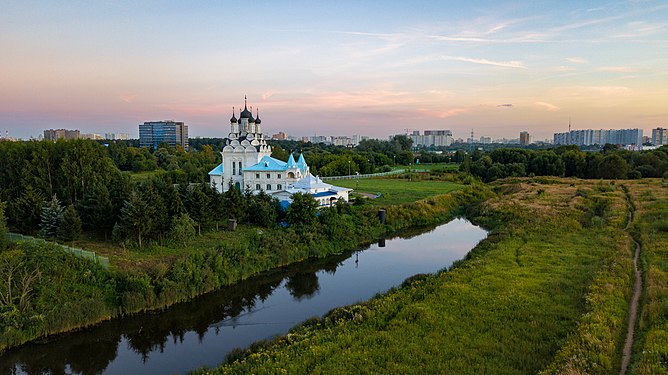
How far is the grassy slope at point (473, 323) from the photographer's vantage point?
38.9 feet

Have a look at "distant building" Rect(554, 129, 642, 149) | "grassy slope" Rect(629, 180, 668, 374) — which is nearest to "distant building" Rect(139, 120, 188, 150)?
"grassy slope" Rect(629, 180, 668, 374)

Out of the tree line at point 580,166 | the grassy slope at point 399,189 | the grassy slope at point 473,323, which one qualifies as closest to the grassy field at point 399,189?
the grassy slope at point 399,189

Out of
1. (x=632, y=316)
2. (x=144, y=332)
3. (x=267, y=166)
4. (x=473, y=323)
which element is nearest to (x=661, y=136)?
(x=267, y=166)

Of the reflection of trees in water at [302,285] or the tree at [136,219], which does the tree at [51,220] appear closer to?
the tree at [136,219]

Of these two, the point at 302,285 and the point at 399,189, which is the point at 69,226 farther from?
the point at 399,189

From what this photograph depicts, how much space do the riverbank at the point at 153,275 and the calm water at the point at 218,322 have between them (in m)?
0.52

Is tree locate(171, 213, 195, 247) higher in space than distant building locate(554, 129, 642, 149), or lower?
lower

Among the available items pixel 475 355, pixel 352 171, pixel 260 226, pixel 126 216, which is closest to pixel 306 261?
pixel 260 226

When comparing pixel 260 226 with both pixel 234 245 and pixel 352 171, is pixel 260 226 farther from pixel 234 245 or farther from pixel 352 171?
pixel 352 171

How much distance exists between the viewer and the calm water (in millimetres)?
14508

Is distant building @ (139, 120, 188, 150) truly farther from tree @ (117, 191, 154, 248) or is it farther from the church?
tree @ (117, 191, 154, 248)

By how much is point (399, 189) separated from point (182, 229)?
30.9 meters

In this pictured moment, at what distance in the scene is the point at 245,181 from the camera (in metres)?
39.3

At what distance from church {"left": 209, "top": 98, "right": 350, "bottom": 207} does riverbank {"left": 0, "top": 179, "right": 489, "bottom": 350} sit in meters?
6.66
